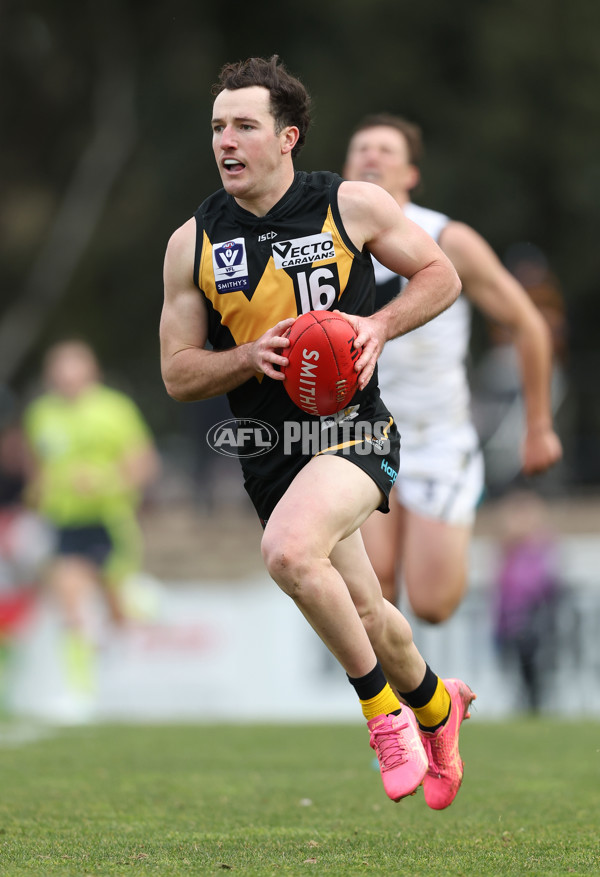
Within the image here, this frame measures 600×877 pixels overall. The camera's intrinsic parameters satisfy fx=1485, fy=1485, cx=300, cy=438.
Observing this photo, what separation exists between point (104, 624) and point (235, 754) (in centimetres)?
566

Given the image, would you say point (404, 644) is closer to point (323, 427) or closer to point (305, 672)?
point (323, 427)

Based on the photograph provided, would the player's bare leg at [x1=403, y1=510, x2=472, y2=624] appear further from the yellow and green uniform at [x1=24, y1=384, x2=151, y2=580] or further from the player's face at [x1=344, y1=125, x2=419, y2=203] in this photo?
the yellow and green uniform at [x1=24, y1=384, x2=151, y2=580]

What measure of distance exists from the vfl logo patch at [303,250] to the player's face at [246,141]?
8.7 inches

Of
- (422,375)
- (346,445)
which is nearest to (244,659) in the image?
(422,375)

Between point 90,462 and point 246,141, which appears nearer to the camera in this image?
point 246,141

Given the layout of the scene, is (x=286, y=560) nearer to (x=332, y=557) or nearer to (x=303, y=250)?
(x=332, y=557)

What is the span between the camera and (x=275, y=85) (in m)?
5.32

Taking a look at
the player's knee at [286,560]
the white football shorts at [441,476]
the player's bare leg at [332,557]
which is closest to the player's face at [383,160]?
the white football shorts at [441,476]

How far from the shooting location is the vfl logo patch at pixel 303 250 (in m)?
5.23

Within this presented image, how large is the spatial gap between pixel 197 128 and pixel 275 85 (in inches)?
814

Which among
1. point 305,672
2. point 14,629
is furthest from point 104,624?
point 305,672

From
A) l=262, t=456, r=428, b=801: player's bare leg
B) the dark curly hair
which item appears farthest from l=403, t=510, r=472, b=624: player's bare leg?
the dark curly hair

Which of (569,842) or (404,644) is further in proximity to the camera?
(404,644)

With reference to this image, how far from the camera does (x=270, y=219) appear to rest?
529 centimetres
